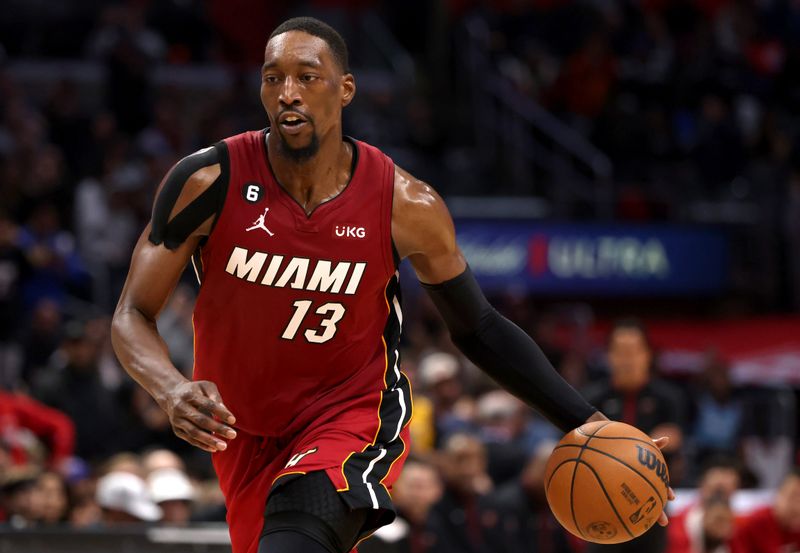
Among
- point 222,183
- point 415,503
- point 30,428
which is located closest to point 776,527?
point 415,503

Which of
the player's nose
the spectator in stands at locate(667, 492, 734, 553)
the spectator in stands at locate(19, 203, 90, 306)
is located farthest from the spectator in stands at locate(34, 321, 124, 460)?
the player's nose

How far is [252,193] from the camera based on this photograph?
183 inches

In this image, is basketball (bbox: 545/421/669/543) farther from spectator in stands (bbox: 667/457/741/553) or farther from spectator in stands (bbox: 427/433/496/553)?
spectator in stands (bbox: 427/433/496/553)

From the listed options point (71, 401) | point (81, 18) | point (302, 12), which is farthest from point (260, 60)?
point (71, 401)

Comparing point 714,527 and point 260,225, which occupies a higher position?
point 260,225

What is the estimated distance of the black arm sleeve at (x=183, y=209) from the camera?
453 centimetres

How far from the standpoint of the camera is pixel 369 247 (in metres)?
4.71

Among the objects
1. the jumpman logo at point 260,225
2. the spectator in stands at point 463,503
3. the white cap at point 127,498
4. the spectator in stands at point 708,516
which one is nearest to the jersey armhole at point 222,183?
the jumpman logo at point 260,225

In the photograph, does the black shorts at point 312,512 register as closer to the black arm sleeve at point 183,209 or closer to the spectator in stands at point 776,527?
the black arm sleeve at point 183,209

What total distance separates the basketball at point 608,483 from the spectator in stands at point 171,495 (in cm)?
445

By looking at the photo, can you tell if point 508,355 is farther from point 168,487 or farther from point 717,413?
point 717,413

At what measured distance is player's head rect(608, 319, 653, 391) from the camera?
28.5 ft

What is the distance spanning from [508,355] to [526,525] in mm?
4879

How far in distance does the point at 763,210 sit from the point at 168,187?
1281 cm
